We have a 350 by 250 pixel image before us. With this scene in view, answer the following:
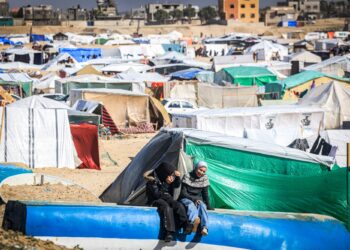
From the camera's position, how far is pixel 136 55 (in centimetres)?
5438

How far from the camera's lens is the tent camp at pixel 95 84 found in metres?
27.3

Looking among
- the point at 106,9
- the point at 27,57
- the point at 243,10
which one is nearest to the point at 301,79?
the point at 27,57

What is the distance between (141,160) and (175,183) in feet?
9.21

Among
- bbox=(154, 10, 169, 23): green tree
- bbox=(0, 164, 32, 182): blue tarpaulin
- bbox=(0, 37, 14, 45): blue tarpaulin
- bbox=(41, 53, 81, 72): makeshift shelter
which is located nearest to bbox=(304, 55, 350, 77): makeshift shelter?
bbox=(41, 53, 81, 72): makeshift shelter

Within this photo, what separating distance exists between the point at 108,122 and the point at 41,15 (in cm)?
10176

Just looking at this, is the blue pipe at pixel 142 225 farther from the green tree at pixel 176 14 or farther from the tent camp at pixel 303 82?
the green tree at pixel 176 14

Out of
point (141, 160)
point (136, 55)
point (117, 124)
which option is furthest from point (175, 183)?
point (136, 55)

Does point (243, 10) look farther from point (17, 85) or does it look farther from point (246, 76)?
point (17, 85)

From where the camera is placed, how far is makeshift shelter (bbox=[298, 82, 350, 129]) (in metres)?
20.9

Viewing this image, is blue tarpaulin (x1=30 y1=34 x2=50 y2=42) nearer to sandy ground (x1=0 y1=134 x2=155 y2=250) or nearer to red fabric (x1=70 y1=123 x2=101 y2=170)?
sandy ground (x1=0 y1=134 x2=155 y2=250)

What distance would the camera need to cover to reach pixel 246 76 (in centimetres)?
3191

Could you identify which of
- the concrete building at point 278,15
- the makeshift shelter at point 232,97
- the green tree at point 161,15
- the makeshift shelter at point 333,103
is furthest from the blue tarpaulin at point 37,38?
the green tree at point 161,15

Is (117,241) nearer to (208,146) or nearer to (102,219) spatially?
(102,219)

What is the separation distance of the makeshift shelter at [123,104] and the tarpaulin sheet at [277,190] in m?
12.7
